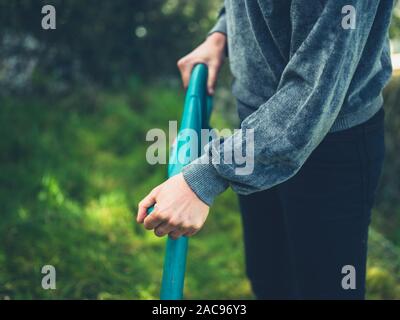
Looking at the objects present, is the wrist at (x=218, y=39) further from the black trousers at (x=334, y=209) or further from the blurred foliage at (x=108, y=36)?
the blurred foliage at (x=108, y=36)

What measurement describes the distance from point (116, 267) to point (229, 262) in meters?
0.59

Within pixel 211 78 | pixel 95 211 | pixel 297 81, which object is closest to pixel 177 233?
pixel 297 81

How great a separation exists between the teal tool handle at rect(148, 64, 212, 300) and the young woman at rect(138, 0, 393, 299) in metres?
0.05

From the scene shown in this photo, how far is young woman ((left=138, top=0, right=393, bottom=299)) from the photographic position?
1053mm

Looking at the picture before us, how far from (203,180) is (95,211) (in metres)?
1.95

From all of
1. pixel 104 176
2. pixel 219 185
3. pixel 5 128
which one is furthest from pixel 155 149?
pixel 219 185

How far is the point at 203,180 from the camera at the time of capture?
1.11 meters

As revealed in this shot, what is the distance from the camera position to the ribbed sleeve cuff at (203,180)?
110 cm

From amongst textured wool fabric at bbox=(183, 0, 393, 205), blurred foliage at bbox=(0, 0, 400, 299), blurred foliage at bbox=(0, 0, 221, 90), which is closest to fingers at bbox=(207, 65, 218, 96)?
textured wool fabric at bbox=(183, 0, 393, 205)

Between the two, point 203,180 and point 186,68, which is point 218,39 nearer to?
point 186,68

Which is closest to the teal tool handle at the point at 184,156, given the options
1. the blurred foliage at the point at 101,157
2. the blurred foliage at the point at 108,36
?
the blurred foliage at the point at 101,157

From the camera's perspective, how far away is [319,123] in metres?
1.07

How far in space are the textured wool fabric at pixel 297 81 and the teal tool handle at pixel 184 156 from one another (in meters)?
0.13

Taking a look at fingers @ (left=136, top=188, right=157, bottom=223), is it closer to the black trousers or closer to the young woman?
the young woman
